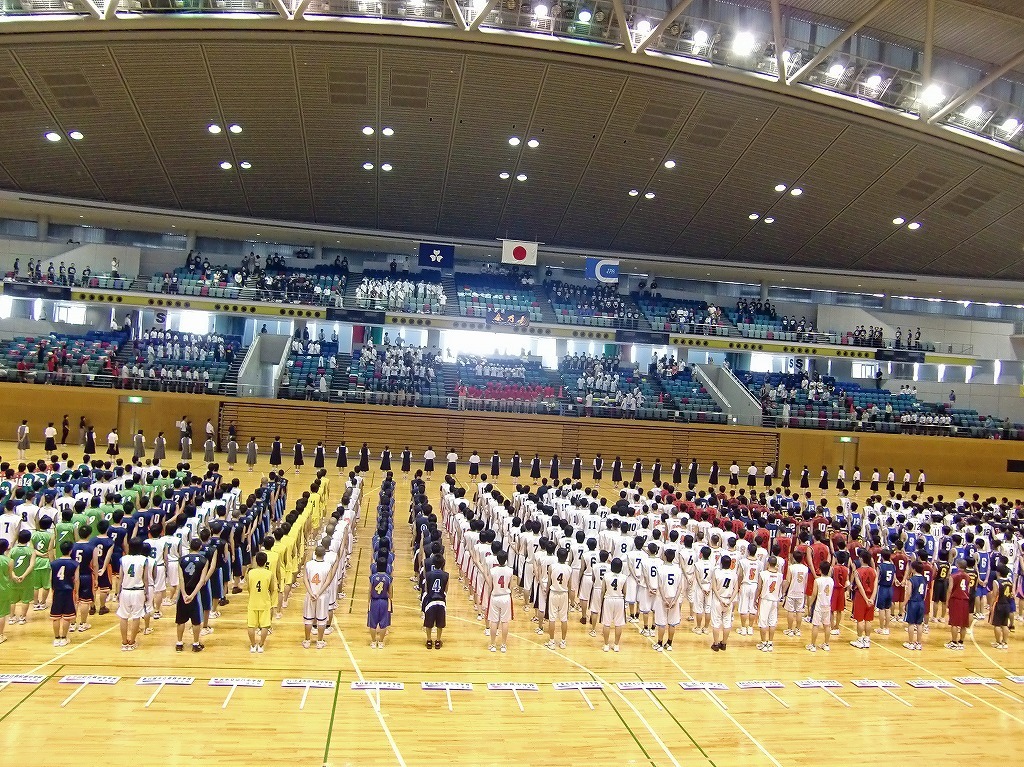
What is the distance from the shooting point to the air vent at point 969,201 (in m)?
32.1

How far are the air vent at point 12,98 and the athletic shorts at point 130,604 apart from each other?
74.4 ft

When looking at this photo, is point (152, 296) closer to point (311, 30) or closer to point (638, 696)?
point (311, 30)

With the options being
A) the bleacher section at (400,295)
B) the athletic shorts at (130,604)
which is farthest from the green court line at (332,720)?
the bleacher section at (400,295)

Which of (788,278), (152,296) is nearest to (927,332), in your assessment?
(788,278)

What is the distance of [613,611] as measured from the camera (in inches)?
483

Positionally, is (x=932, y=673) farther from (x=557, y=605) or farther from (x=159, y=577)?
(x=159, y=577)

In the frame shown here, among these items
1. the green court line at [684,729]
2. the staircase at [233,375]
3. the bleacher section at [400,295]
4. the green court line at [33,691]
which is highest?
the bleacher section at [400,295]

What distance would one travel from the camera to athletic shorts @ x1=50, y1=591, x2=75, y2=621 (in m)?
11.0

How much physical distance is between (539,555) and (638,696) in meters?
3.00

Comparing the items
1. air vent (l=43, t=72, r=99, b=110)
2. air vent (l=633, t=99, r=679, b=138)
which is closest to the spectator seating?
air vent (l=633, t=99, r=679, b=138)

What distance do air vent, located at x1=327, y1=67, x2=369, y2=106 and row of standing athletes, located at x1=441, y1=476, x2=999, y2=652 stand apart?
18.2 m

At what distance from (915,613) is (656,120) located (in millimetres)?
20316

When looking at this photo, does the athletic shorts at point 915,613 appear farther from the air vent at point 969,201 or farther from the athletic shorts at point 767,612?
the air vent at point 969,201

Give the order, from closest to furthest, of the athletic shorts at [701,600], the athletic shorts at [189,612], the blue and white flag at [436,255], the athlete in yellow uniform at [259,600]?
the athletic shorts at [189,612] → the athlete in yellow uniform at [259,600] → the athletic shorts at [701,600] → the blue and white flag at [436,255]
